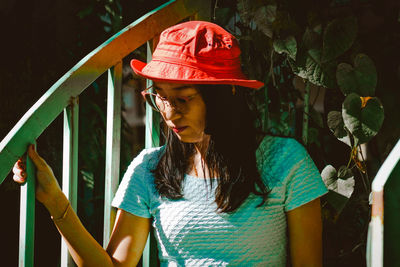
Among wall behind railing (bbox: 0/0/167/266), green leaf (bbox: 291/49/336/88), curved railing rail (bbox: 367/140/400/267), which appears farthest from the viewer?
wall behind railing (bbox: 0/0/167/266)

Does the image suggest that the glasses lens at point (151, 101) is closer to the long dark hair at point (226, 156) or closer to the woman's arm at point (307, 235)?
the long dark hair at point (226, 156)

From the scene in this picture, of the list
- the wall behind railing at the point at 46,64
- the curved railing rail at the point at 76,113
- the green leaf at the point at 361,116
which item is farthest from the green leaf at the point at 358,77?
the wall behind railing at the point at 46,64

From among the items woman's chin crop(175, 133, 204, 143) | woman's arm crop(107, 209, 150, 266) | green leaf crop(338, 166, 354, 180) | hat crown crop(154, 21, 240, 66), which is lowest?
woman's arm crop(107, 209, 150, 266)

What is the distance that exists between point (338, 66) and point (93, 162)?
1423 mm

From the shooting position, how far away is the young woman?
1.27 m

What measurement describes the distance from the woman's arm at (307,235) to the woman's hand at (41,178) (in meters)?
0.70

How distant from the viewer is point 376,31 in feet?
5.30

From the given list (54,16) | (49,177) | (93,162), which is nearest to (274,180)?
(49,177)

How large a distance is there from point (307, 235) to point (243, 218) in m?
0.20

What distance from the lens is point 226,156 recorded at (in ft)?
4.76

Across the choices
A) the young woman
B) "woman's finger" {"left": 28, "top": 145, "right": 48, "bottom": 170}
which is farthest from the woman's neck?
"woman's finger" {"left": 28, "top": 145, "right": 48, "bottom": 170}

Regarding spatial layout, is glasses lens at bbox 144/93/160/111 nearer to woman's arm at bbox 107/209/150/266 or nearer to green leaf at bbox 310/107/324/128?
woman's arm at bbox 107/209/150/266

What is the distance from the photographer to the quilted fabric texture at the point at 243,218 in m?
1.35

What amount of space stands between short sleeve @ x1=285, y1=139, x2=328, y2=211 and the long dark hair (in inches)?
3.2
